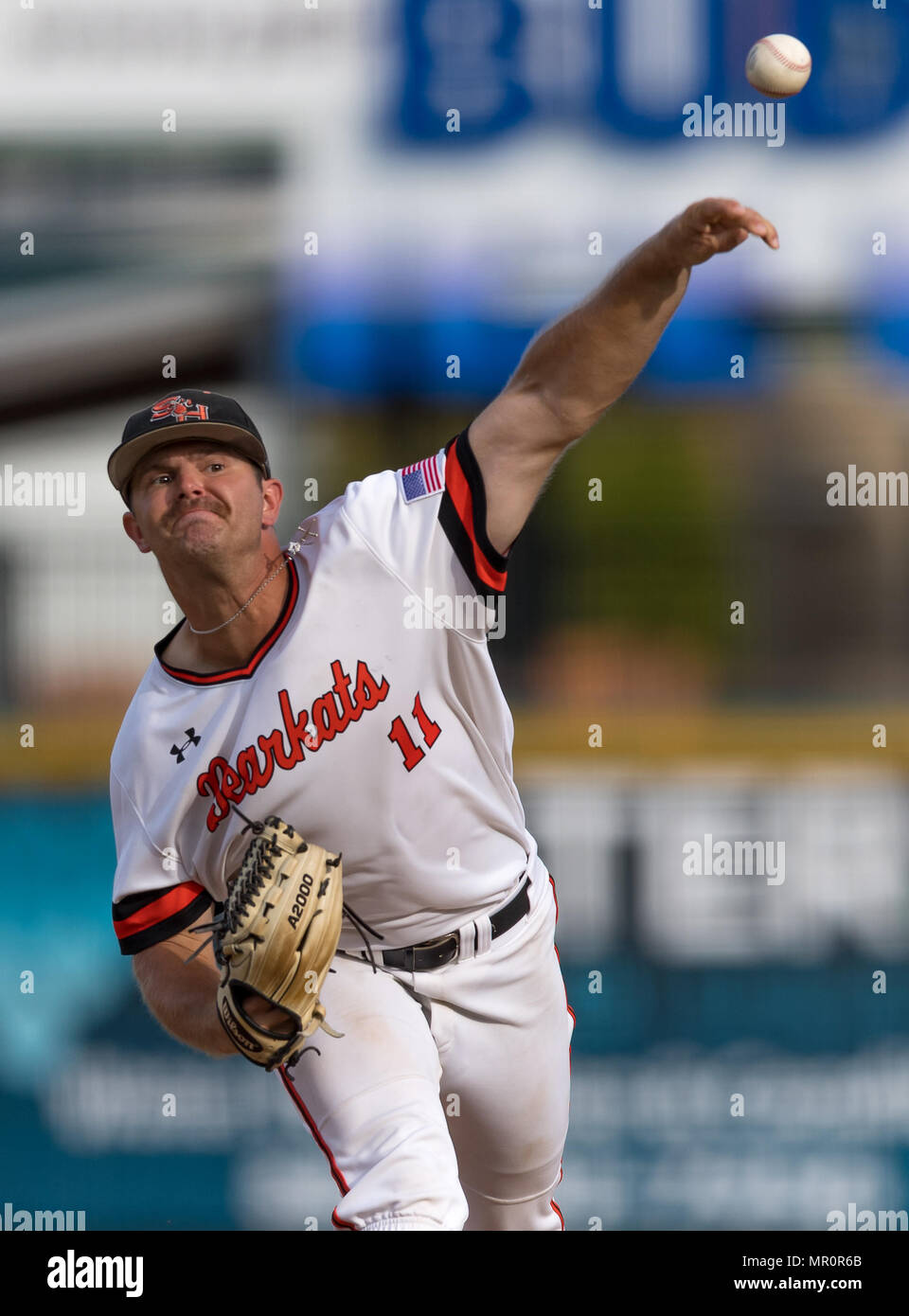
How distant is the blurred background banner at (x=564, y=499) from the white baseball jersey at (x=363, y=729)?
1634mm

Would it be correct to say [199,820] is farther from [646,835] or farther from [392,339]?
[392,339]

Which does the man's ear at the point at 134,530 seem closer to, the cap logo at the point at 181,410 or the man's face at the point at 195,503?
the man's face at the point at 195,503

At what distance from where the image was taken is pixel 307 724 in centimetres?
213

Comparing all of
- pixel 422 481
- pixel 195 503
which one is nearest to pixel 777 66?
pixel 422 481

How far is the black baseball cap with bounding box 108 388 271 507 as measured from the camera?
212 cm

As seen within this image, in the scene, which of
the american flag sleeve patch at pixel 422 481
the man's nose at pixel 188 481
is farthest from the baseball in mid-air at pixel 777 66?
the man's nose at pixel 188 481

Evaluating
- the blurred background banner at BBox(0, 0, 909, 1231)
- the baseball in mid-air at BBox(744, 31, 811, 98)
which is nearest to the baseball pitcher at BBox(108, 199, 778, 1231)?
the baseball in mid-air at BBox(744, 31, 811, 98)

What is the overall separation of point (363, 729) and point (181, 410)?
1.80 feet

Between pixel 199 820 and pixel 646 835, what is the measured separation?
6.21 ft

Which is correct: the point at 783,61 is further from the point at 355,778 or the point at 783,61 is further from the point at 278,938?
the point at 278,938

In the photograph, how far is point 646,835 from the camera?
3889mm

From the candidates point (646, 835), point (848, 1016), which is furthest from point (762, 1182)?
point (646, 835)

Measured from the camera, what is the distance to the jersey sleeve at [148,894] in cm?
229

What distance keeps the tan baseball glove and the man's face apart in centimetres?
42
